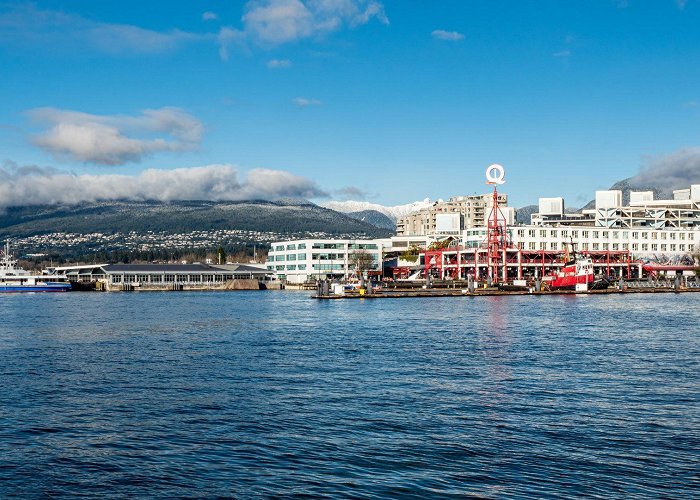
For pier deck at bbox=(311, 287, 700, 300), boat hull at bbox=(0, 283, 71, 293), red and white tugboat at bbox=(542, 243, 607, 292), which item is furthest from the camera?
boat hull at bbox=(0, 283, 71, 293)

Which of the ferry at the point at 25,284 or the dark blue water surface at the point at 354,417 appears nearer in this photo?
the dark blue water surface at the point at 354,417

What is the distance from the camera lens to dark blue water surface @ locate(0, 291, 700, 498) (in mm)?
20125

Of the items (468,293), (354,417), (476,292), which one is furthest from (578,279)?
(354,417)

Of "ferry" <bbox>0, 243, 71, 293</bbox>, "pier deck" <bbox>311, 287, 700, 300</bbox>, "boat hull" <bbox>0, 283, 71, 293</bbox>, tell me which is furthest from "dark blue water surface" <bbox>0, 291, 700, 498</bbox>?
"ferry" <bbox>0, 243, 71, 293</bbox>

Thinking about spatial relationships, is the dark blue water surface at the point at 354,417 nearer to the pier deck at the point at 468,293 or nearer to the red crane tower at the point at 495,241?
the pier deck at the point at 468,293

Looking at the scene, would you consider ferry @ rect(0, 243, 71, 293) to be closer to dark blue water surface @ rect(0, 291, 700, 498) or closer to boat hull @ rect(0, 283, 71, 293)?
boat hull @ rect(0, 283, 71, 293)

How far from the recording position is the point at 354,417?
26828mm

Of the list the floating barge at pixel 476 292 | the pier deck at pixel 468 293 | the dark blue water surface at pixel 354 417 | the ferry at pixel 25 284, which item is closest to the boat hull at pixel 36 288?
the ferry at pixel 25 284

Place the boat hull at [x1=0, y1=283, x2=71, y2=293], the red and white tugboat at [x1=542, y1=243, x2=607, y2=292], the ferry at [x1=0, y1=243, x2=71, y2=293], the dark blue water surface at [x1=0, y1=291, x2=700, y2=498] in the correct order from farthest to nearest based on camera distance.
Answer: the ferry at [x1=0, y1=243, x2=71, y2=293] → the boat hull at [x1=0, y1=283, x2=71, y2=293] → the red and white tugboat at [x1=542, y1=243, x2=607, y2=292] → the dark blue water surface at [x1=0, y1=291, x2=700, y2=498]

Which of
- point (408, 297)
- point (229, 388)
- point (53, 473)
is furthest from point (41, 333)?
point (408, 297)

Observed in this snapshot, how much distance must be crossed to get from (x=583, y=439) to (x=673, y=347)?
84.9ft

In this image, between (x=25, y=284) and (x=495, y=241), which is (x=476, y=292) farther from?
(x=25, y=284)

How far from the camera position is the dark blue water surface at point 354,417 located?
20.1m

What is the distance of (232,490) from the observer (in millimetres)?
19328
